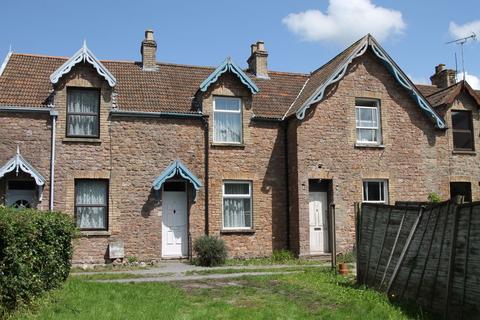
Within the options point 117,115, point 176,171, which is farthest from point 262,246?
point 117,115

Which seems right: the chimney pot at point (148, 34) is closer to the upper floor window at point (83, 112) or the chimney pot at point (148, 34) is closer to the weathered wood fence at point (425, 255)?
the upper floor window at point (83, 112)

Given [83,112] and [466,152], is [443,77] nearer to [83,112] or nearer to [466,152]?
[466,152]

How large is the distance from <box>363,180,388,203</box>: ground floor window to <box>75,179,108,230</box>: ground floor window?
33.5 ft

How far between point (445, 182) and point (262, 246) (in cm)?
844

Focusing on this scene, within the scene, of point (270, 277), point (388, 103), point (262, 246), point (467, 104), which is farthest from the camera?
point (467, 104)

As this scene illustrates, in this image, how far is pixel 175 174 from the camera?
19.2m

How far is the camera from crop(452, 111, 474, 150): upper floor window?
23.0 m

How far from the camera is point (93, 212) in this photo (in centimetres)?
1872

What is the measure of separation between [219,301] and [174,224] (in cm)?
914

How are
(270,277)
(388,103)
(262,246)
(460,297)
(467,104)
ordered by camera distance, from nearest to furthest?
(460,297) → (270,277) → (262,246) → (388,103) → (467,104)

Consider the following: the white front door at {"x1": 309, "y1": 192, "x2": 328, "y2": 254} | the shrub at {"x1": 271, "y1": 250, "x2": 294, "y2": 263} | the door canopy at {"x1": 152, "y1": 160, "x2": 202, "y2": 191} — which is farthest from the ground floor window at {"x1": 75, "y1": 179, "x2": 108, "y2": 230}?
the white front door at {"x1": 309, "y1": 192, "x2": 328, "y2": 254}

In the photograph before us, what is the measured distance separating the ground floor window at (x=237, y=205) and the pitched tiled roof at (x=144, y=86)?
3043 millimetres

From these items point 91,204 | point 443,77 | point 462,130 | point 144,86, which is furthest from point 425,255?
point 443,77

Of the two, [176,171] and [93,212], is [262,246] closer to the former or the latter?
[176,171]
